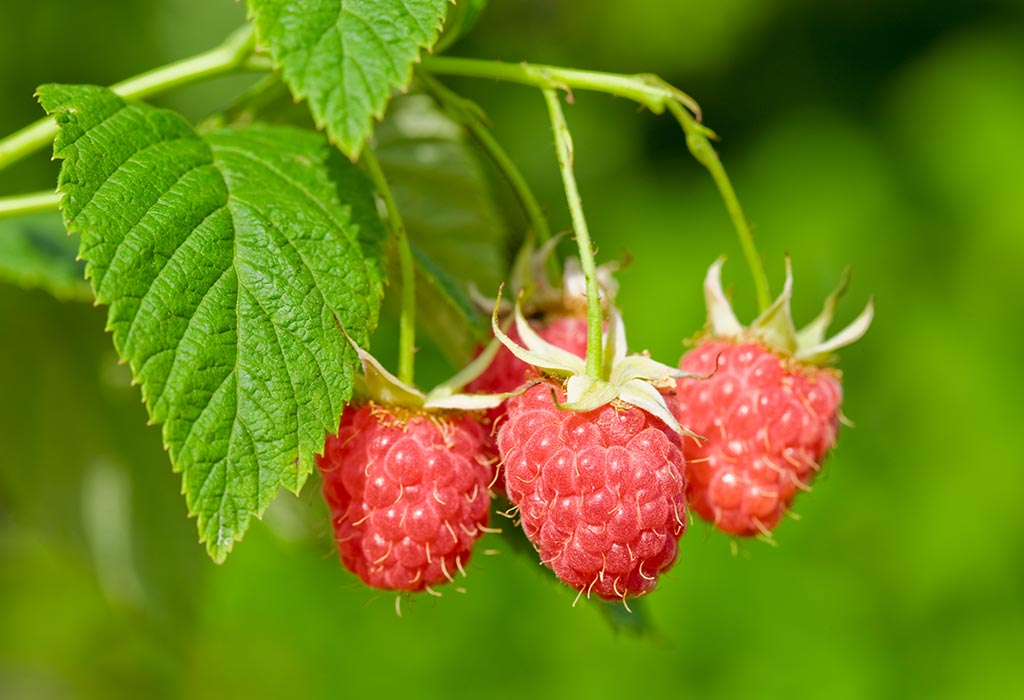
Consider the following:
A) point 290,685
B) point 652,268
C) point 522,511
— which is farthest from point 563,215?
A: point 522,511

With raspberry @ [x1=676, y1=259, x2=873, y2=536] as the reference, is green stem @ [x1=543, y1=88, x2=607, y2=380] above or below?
above

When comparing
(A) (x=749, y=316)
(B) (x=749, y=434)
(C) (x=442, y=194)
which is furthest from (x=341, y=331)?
(A) (x=749, y=316)

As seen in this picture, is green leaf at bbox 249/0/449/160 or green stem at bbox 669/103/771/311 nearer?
green leaf at bbox 249/0/449/160

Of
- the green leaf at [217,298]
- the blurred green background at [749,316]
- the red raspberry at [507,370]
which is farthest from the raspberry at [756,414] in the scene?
the blurred green background at [749,316]

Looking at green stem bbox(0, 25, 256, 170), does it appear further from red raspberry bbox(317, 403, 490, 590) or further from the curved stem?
red raspberry bbox(317, 403, 490, 590)

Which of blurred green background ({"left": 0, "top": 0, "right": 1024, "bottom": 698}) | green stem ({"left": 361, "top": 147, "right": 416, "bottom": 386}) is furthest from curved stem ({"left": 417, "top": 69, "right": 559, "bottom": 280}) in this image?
blurred green background ({"left": 0, "top": 0, "right": 1024, "bottom": 698})

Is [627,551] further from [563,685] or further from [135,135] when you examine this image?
[563,685]
